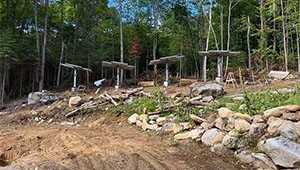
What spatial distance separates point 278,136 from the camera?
296 centimetres

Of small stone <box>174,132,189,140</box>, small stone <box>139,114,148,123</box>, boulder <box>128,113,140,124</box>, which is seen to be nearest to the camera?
small stone <box>174,132,189,140</box>

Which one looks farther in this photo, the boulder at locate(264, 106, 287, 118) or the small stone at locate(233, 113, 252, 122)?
the small stone at locate(233, 113, 252, 122)

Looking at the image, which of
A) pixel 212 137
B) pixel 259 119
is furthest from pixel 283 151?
pixel 212 137

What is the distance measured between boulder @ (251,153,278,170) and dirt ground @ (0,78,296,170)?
12cm

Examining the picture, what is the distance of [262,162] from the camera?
279 cm

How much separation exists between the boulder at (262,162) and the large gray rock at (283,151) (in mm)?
48

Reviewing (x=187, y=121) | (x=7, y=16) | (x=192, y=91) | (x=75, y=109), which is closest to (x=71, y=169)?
(x=187, y=121)

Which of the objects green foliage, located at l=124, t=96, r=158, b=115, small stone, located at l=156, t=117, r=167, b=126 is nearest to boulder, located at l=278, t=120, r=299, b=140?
small stone, located at l=156, t=117, r=167, b=126

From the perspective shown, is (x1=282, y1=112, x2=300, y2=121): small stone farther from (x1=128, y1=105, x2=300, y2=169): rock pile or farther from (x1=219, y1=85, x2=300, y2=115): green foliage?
(x1=219, y1=85, x2=300, y2=115): green foliage

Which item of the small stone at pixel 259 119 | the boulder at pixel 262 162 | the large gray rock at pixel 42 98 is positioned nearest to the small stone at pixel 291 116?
the small stone at pixel 259 119

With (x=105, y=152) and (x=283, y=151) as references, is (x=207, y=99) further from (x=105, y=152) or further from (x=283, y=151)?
(x=283, y=151)

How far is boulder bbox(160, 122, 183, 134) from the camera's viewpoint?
14.1 ft

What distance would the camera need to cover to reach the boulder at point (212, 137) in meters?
3.54

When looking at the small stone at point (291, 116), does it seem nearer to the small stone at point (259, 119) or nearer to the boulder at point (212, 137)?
the small stone at point (259, 119)
